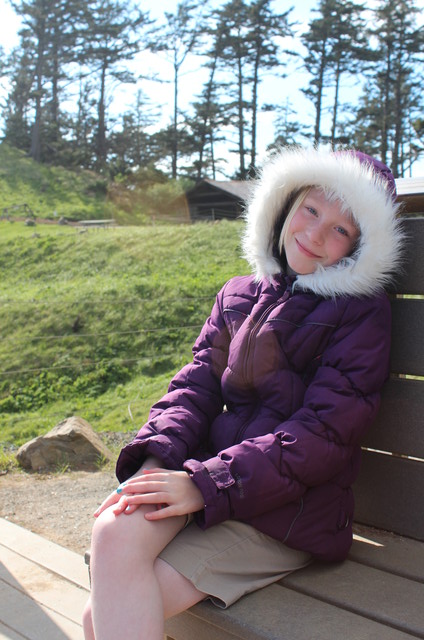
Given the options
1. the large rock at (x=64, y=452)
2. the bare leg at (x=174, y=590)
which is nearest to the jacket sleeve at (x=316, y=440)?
the bare leg at (x=174, y=590)

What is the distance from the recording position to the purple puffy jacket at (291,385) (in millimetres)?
1583

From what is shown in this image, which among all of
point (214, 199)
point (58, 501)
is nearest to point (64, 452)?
Answer: point (58, 501)

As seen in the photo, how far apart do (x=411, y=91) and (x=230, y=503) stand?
3046 cm

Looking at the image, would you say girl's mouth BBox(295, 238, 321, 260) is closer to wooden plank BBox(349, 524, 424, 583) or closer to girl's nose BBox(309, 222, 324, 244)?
girl's nose BBox(309, 222, 324, 244)

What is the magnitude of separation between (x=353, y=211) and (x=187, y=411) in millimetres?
689

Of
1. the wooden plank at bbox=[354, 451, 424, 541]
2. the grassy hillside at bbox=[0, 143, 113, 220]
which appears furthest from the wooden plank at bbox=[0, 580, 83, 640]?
the grassy hillside at bbox=[0, 143, 113, 220]

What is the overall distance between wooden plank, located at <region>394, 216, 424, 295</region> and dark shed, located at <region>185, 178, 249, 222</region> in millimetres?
26972

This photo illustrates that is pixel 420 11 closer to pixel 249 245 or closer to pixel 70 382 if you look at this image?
pixel 70 382

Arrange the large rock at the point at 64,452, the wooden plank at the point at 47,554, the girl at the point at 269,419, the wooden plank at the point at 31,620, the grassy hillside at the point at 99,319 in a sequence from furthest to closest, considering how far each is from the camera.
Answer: the grassy hillside at the point at 99,319
the large rock at the point at 64,452
the wooden plank at the point at 47,554
the wooden plank at the point at 31,620
the girl at the point at 269,419

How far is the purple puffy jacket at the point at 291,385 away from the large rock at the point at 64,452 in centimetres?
221

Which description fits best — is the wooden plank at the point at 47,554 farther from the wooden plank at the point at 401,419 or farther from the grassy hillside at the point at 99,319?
the grassy hillside at the point at 99,319

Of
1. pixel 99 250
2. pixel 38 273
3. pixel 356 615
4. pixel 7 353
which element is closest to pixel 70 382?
pixel 7 353

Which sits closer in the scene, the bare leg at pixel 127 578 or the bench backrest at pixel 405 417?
the bare leg at pixel 127 578

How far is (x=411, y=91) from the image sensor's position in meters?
29.1
